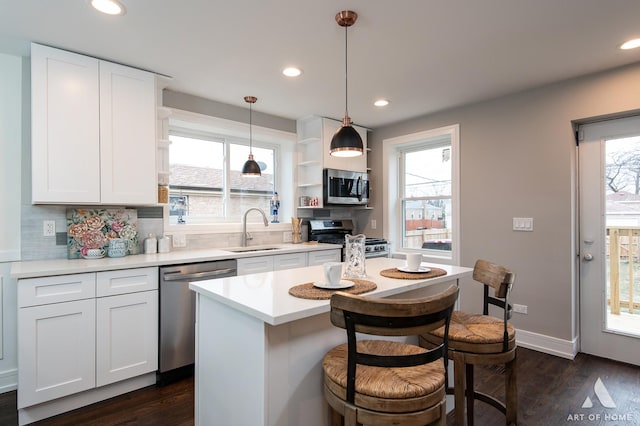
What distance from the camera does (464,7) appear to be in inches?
78.2

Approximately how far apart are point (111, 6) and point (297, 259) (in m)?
2.58

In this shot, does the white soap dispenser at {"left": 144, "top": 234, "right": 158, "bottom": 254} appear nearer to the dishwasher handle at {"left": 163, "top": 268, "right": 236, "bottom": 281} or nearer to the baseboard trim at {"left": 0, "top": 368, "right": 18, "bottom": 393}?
the dishwasher handle at {"left": 163, "top": 268, "right": 236, "bottom": 281}

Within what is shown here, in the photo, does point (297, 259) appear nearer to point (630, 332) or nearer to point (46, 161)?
point (46, 161)

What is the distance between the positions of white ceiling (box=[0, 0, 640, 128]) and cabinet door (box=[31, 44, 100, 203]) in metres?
0.13

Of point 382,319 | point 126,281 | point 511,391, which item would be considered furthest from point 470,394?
point 126,281

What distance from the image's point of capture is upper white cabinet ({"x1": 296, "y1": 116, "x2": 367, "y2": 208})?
4.18 meters

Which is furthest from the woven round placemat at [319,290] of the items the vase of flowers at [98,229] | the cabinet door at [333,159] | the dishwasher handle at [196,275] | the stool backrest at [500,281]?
the cabinet door at [333,159]

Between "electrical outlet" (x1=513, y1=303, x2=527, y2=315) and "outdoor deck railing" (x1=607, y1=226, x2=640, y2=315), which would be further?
"electrical outlet" (x1=513, y1=303, x2=527, y2=315)

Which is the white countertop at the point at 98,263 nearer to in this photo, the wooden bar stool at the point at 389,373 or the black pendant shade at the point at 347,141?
the black pendant shade at the point at 347,141

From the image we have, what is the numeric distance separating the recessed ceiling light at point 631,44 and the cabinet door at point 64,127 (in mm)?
3838

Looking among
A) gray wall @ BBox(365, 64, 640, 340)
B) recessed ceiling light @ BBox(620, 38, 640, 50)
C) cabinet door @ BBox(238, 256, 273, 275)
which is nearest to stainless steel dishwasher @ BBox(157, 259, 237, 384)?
cabinet door @ BBox(238, 256, 273, 275)

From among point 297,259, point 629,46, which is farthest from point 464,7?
point 297,259

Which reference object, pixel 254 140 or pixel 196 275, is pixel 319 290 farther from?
pixel 254 140

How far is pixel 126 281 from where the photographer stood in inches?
96.3
